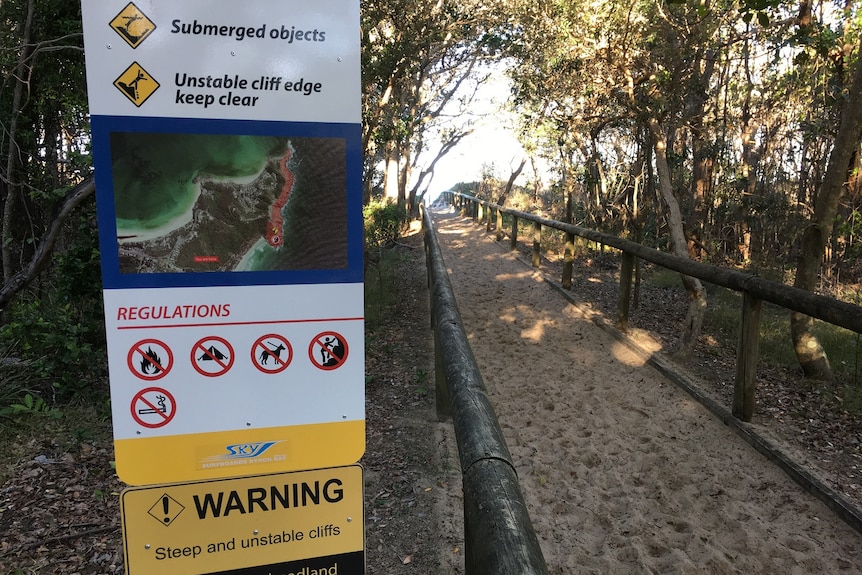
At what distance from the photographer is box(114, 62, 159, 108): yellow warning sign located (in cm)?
130

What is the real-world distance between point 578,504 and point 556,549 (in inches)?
18.1

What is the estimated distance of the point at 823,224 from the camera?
16.5 ft

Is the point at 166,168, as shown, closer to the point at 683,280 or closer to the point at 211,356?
the point at 211,356

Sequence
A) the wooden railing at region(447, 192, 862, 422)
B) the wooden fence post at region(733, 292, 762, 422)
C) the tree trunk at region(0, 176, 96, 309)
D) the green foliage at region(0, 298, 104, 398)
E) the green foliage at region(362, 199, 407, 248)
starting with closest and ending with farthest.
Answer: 1. the wooden railing at region(447, 192, 862, 422)
2. the wooden fence post at region(733, 292, 762, 422)
3. the tree trunk at region(0, 176, 96, 309)
4. the green foliage at region(0, 298, 104, 398)
5. the green foliage at region(362, 199, 407, 248)

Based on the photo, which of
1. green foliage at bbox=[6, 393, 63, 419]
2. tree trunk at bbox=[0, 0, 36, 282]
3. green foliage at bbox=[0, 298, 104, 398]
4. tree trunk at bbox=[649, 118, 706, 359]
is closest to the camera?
green foliage at bbox=[6, 393, 63, 419]

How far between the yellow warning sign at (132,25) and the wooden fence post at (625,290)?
18.1 ft

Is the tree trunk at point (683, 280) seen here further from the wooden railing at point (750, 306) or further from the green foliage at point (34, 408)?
the green foliage at point (34, 408)

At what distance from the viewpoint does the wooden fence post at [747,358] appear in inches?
158

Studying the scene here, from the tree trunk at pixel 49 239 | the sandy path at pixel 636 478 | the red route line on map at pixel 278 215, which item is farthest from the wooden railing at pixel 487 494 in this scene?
the tree trunk at pixel 49 239

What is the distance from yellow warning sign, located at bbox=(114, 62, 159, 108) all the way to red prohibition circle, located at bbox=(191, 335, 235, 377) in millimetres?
584

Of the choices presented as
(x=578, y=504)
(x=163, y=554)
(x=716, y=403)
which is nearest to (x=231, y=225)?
(x=163, y=554)

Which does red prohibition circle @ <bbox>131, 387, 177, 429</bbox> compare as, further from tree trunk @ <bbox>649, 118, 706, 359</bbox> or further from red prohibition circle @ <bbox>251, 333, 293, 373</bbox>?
tree trunk @ <bbox>649, 118, 706, 359</bbox>

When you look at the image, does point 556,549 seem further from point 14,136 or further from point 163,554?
point 14,136

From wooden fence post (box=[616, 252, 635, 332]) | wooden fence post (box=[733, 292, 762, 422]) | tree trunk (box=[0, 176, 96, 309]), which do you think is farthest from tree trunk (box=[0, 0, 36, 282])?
wooden fence post (box=[733, 292, 762, 422])
